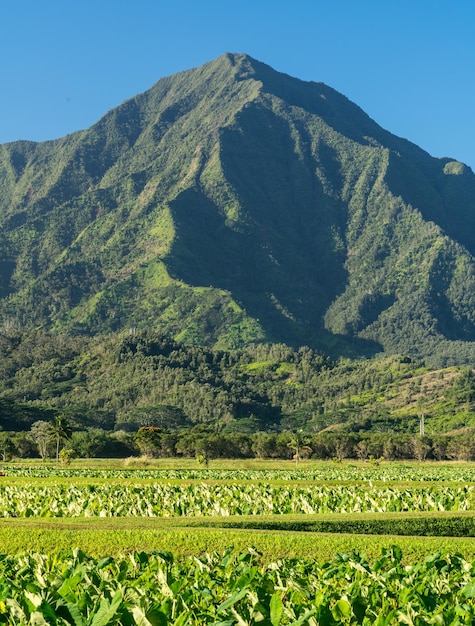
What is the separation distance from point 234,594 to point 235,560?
843cm

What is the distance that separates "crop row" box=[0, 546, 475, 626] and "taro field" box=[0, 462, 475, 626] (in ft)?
0.07

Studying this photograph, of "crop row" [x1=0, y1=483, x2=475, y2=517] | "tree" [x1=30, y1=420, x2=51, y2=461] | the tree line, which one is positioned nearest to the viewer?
"crop row" [x1=0, y1=483, x2=475, y2=517]

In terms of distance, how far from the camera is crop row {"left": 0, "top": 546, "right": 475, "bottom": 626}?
8.29 meters

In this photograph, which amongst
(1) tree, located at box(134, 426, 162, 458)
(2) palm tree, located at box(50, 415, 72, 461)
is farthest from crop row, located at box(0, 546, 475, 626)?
(1) tree, located at box(134, 426, 162, 458)

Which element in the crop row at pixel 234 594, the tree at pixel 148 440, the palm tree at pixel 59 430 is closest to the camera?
the crop row at pixel 234 594

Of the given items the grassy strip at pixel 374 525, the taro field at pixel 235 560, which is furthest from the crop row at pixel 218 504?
the grassy strip at pixel 374 525

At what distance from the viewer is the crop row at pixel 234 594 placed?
27.2 feet

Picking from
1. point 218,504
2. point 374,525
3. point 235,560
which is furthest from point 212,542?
point 218,504

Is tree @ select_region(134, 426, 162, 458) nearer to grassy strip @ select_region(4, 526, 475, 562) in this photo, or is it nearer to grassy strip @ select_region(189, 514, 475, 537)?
grassy strip @ select_region(189, 514, 475, 537)

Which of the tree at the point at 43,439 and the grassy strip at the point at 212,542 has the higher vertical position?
the grassy strip at the point at 212,542

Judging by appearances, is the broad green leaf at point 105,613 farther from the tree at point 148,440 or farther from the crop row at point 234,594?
the tree at point 148,440

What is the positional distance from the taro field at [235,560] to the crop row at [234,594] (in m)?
0.02

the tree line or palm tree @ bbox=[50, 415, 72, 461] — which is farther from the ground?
palm tree @ bbox=[50, 415, 72, 461]

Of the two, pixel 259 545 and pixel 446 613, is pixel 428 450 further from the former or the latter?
pixel 446 613
